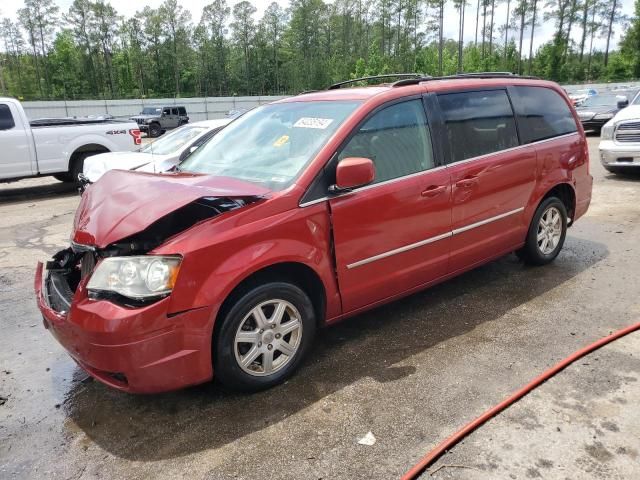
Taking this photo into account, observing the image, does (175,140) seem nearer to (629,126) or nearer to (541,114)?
(541,114)

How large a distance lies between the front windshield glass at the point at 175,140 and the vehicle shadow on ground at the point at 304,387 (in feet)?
16.6

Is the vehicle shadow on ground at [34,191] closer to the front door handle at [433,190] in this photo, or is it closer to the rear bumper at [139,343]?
the rear bumper at [139,343]

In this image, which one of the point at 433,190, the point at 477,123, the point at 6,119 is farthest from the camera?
the point at 6,119

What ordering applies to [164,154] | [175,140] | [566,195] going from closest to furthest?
[566,195], [164,154], [175,140]

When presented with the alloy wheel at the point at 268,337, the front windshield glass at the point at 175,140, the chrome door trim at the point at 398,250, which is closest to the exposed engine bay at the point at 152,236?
the alloy wheel at the point at 268,337

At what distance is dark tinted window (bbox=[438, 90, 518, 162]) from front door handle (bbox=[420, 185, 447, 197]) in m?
0.28

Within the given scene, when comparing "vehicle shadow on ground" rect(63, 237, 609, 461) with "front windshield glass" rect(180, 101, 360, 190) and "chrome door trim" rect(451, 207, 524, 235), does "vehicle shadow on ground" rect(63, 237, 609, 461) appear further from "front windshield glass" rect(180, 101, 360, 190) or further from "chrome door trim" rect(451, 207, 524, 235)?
"front windshield glass" rect(180, 101, 360, 190)

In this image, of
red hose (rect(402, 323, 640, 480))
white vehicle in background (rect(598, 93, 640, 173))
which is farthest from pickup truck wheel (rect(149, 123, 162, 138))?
red hose (rect(402, 323, 640, 480))

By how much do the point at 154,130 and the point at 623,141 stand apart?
97.9 ft

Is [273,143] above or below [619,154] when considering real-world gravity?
above

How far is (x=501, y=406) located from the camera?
114 inches

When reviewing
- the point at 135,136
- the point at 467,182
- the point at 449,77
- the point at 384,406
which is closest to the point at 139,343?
the point at 384,406

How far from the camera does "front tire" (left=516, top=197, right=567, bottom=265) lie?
16.2 ft

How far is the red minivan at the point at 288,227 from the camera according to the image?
2740mm
